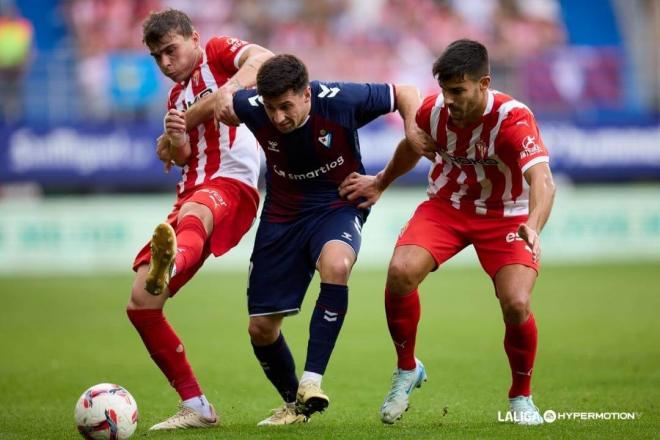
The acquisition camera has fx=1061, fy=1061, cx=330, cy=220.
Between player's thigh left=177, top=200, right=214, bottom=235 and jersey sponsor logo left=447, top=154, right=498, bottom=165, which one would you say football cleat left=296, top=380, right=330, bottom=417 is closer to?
player's thigh left=177, top=200, right=214, bottom=235

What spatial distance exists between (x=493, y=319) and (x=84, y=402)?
7.45 meters

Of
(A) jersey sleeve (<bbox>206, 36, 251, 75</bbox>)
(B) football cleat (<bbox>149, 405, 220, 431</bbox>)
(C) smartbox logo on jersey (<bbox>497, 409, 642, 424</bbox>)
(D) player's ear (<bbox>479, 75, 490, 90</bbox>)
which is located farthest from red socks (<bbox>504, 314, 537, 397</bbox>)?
(A) jersey sleeve (<bbox>206, 36, 251, 75</bbox>)

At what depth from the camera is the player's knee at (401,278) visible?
250 inches

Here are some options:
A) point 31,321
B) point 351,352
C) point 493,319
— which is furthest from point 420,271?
point 31,321

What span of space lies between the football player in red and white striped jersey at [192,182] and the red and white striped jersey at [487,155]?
1.24 meters

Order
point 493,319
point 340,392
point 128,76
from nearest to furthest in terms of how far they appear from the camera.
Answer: point 340,392
point 493,319
point 128,76

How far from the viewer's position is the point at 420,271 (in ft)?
20.9

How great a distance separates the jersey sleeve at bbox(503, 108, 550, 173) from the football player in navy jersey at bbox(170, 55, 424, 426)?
570mm

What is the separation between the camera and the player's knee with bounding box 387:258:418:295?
636cm

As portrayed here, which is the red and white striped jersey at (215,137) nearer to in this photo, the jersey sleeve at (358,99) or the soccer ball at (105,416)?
the jersey sleeve at (358,99)

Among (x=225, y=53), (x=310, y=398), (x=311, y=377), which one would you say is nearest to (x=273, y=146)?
(x=225, y=53)

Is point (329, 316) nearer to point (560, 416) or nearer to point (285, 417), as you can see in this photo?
point (285, 417)

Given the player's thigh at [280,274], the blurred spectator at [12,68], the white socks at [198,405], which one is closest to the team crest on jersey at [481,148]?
the player's thigh at [280,274]

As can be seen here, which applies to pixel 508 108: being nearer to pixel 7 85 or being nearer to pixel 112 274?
pixel 112 274
